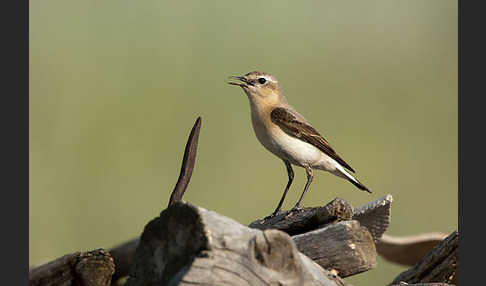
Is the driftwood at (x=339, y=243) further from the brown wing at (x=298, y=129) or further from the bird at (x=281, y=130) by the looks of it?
the brown wing at (x=298, y=129)

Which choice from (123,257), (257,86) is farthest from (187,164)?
(123,257)

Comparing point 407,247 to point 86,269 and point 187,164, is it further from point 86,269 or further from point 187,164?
point 86,269

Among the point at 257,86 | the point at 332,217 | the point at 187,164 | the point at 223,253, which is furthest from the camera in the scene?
the point at 257,86

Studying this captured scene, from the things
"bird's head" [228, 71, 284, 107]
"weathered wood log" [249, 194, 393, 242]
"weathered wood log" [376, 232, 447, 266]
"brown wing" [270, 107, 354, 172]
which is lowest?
"weathered wood log" [376, 232, 447, 266]

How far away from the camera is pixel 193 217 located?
3.87 meters

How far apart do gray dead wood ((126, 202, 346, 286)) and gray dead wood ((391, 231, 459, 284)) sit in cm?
212

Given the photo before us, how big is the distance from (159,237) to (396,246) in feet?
14.8

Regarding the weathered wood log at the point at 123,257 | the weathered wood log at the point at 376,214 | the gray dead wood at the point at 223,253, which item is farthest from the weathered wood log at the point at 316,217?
the weathered wood log at the point at 123,257

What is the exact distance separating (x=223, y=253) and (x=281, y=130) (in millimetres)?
3462

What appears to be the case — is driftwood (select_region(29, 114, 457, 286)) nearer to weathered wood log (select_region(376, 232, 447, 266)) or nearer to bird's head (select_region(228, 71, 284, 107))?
weathered wood log (select_region(376, 232, 447, 266))

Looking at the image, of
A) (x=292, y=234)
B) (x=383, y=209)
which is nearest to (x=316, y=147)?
(x=383, y=209)

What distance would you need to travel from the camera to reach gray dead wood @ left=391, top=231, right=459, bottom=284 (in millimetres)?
5641

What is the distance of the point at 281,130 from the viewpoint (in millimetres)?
7094

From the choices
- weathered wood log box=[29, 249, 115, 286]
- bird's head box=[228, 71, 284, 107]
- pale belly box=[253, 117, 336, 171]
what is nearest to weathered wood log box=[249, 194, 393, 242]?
pale belly box=[253, 117, 336, 171]
